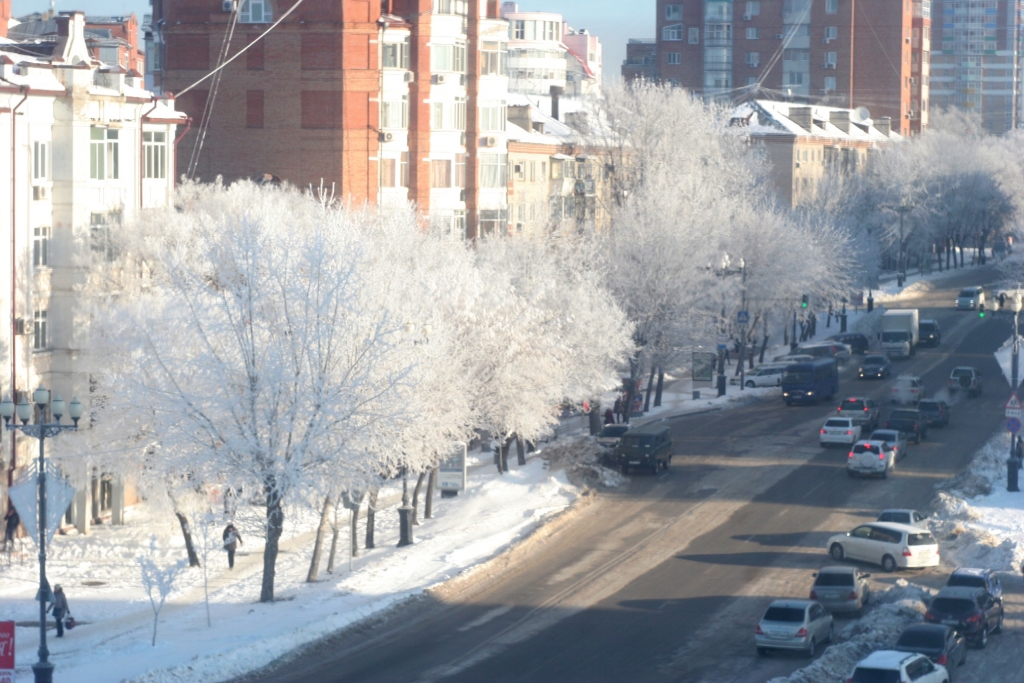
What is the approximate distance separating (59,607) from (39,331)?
1151 cm

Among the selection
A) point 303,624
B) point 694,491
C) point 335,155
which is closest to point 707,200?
point 335,155

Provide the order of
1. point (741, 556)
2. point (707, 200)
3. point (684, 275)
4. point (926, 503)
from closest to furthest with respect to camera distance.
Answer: point (741, 556)
point (926, 503)
point (684, 275)
point (707, 200)

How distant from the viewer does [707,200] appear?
61.8 m

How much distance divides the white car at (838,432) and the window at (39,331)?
85.6 feet

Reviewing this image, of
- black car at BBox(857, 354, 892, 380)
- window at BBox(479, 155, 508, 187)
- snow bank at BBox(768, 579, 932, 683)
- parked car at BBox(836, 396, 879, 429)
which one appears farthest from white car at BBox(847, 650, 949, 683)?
black car at BBox(857, 354, 892, 380)

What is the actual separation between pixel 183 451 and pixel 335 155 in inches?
1180

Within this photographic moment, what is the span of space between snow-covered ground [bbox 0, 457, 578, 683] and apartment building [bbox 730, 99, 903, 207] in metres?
61.1

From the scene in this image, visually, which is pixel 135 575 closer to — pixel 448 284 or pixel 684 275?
pixel 448 284

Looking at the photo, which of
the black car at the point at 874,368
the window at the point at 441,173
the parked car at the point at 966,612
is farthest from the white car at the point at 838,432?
the window at the point at 441,173

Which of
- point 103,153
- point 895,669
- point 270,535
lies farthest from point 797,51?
point 895,669

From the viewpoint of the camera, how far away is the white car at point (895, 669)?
870 inches

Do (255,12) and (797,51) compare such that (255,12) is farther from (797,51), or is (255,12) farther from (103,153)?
(797,51)

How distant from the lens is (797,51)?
135500 millimetres

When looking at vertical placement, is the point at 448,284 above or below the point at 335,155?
below
